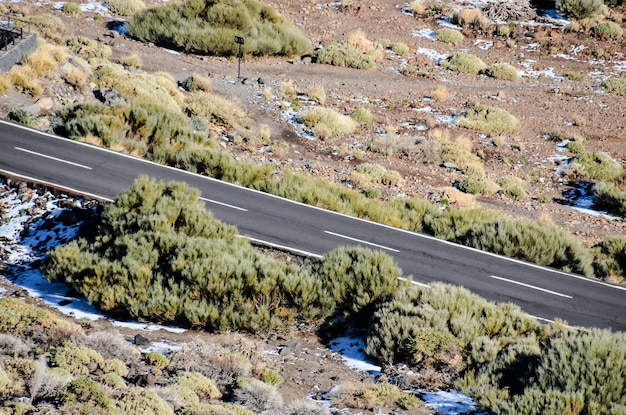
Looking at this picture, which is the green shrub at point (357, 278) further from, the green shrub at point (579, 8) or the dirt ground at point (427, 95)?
the green shrub at point (579, 8)

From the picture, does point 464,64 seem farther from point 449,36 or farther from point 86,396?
point 86,396

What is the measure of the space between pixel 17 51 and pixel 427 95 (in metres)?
19.5

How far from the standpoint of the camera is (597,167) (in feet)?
96.5

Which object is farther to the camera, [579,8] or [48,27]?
[579,8]

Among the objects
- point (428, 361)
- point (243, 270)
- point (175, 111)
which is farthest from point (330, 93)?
point (428, 361)

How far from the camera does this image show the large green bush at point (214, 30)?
37625 mm

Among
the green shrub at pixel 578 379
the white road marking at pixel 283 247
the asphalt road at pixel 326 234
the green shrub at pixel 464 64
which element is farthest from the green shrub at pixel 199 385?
the green shrub at pixel 464 64

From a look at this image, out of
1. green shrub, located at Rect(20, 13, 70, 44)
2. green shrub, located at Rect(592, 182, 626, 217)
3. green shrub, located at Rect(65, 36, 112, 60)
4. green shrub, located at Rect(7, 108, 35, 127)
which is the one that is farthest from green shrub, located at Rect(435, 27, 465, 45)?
green shrub, located at Rect(7, 108, 35, 127)

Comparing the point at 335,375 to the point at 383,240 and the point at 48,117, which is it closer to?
the point at 383,240

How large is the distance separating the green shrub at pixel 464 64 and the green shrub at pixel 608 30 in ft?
31.5

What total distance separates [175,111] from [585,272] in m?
16.4

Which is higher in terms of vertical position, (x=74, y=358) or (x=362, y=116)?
(x=362, y=116)

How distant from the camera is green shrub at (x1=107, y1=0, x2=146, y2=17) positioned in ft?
135

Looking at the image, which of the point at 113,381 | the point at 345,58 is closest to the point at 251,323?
the point at 113,381
